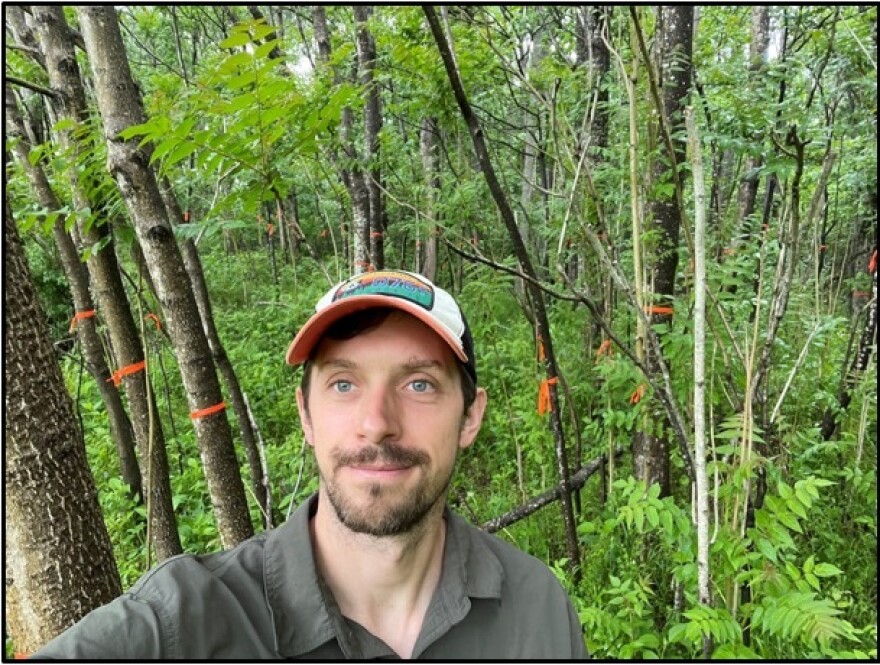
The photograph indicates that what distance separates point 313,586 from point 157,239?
136 cm

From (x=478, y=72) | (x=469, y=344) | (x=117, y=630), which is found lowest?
(x=117, y=630)

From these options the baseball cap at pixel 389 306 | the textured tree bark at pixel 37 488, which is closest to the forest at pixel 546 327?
the textured tree bark at pixel 37 488

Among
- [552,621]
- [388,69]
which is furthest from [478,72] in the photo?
[552,621]

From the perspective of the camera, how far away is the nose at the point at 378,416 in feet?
4.74

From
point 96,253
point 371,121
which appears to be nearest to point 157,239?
point 96,253

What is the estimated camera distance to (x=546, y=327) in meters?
2.79

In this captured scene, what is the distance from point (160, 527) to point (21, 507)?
1.67 metres

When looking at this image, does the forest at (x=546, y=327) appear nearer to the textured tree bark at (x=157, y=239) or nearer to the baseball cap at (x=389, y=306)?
the textured tree bark at (x=157, y=239)

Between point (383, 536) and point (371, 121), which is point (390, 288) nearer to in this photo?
point (383, 536)

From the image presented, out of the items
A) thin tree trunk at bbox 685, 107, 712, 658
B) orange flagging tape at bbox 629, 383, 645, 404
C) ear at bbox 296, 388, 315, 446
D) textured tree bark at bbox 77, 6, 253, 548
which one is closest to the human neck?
ear at bbox 296, 388, 315, 446

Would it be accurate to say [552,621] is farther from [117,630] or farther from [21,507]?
[21,507]

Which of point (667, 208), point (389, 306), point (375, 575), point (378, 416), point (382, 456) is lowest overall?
point (375, 575)

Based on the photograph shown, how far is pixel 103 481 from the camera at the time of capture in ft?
17.4

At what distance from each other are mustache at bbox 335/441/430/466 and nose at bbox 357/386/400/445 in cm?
2
